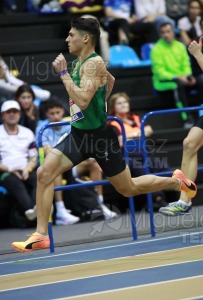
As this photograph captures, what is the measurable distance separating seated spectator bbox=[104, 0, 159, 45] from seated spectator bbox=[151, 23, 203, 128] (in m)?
0.86

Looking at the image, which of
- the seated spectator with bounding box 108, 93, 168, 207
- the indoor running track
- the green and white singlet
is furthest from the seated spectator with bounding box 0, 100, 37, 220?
the green and white singlet

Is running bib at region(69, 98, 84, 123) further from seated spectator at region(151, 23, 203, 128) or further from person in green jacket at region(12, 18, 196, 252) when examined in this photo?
seated spectator at region(151, 23, 203, 128)

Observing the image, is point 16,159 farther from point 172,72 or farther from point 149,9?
point 149,9

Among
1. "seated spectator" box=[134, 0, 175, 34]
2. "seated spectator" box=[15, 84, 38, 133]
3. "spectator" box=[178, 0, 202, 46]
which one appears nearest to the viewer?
"seated spectator" box=[15, 84, 38, 133]

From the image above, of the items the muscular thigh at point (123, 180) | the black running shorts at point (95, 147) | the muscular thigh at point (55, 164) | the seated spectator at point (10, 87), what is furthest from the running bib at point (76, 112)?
the seated spectator at point (10, 87)

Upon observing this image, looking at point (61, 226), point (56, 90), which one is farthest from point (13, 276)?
point (56, 90)

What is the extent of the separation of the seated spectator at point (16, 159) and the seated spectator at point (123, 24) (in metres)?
3.39

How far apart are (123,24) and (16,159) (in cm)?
387

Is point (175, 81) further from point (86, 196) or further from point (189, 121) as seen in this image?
point (86, 196)

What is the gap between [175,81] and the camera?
13.8m

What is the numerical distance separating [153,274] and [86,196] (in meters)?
3.93

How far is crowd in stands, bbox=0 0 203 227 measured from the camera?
11703mm

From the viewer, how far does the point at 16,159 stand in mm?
11812

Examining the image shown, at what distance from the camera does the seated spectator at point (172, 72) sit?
13.8 metres
